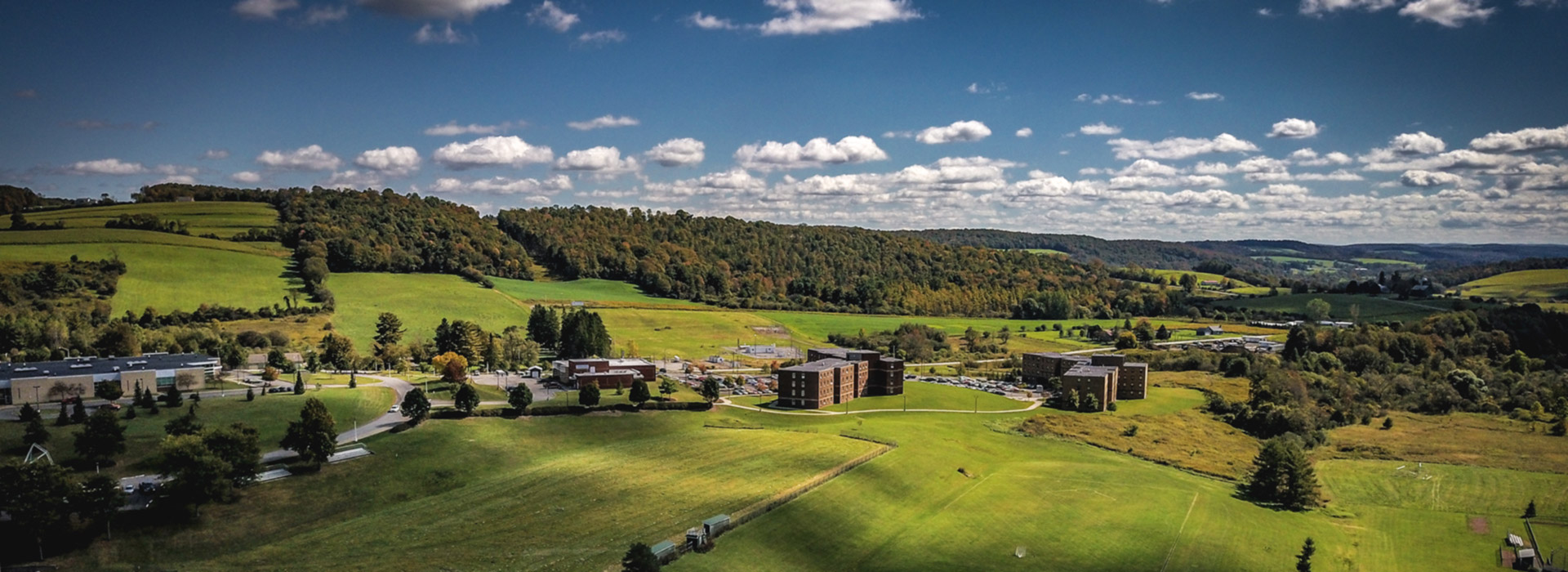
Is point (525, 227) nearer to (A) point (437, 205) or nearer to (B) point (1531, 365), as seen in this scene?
(A) point (437, 205)

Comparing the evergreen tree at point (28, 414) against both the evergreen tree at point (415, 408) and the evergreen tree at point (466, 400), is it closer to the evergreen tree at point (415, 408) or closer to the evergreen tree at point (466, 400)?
the evergreen tree at point (415, 408)

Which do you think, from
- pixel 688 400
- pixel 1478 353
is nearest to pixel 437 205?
pixel 688 400

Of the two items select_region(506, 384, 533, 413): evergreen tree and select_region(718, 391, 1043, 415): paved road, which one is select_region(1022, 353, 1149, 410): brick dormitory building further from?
select_region(506, 384, 533, 413): evergreen tree

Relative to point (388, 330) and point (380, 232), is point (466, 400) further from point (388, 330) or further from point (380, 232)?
point (380, 232)

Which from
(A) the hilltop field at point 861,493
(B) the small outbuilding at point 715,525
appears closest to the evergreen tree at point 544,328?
(A) the hilltop field at point 861,493

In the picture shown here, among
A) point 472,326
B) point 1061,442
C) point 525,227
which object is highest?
point 525,227

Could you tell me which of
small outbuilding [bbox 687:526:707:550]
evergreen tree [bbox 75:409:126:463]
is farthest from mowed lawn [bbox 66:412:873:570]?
evergreen tree [bbox 75:409:126:463]

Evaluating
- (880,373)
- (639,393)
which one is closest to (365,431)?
(639,393)
